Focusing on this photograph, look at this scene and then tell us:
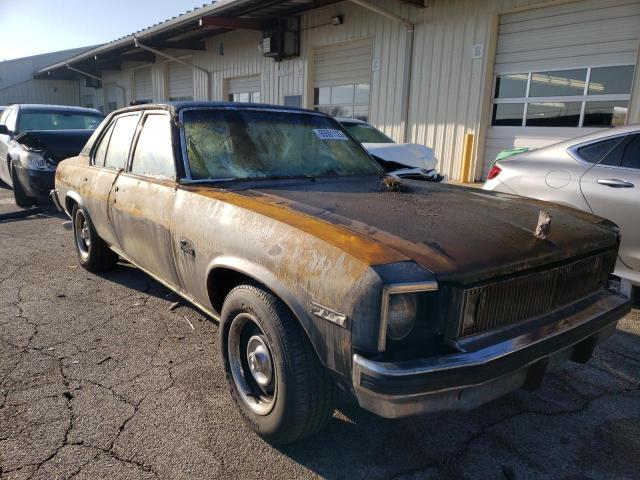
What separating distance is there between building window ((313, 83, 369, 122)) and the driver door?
27.9 ft

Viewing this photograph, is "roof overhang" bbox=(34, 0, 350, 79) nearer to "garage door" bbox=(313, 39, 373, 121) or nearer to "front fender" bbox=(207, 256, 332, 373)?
"garage door" bbox=(313, 39, 373, 121)

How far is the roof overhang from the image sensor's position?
12383 mm

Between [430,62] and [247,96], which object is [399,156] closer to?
[430,62]

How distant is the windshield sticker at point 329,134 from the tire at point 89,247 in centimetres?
239

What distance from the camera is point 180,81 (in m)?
19.9

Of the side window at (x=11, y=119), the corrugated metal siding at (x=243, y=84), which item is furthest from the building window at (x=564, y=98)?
the side window at (x=11, y=119)

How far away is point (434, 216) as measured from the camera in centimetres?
239

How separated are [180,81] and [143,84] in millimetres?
4215

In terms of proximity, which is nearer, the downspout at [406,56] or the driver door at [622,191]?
the driver door at [622,191]

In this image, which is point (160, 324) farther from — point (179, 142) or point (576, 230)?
point (576, 230)

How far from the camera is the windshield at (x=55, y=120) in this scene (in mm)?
8656

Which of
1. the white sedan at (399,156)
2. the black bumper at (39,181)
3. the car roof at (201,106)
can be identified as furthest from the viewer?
the black bumper at (39,181)

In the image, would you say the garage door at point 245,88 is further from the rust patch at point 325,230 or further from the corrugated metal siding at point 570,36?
the rust patch at point 325,230

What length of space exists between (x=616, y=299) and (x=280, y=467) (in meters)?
1.94
